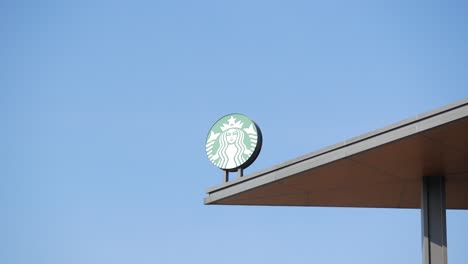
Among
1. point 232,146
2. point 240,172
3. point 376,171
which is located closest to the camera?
point 376,171

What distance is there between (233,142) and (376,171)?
11.9 feet

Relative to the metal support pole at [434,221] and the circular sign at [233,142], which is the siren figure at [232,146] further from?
the metal support pole at [434,221]

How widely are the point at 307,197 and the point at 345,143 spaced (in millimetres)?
3316

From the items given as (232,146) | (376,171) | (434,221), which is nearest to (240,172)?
(232,146)

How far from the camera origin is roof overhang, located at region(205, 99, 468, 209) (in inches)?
659

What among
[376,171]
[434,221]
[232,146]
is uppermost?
[232,146]

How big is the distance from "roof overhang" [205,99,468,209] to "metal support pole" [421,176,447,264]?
0.28 meters

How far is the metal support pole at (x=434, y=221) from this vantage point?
734 inches

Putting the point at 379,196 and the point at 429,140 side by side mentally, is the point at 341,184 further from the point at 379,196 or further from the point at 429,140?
the point at 429,140

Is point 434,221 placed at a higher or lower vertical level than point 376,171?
lower

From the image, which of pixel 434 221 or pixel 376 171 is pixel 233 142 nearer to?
pixel 376 171

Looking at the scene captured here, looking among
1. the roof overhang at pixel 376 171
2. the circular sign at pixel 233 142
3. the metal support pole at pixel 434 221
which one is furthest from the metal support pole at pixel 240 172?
the metal support pole at pixel 434 221

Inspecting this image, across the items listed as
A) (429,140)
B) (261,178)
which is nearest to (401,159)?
(429,140)

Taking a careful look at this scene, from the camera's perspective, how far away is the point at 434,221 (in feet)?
62.0
